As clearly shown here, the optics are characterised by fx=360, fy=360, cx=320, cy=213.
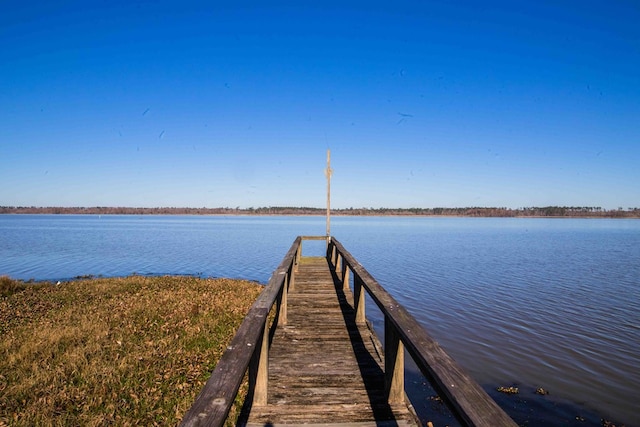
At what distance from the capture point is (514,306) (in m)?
15.8

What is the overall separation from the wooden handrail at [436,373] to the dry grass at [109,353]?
3.37 meters

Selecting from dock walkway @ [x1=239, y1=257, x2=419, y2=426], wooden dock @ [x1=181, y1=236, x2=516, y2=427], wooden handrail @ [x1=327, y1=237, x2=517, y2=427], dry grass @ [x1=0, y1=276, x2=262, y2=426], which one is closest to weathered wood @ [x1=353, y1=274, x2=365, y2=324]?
wooden dock @ [x1=181, y1=236, x2=516, y2=427]

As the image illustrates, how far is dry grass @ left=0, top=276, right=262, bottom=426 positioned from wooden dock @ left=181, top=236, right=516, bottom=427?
1.78 m

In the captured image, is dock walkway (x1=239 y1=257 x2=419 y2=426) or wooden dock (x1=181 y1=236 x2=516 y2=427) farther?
dock walkway (x1=239 y1=257 x2=419 y2=426)

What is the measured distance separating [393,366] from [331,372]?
125cm

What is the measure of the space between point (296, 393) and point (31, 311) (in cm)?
1196

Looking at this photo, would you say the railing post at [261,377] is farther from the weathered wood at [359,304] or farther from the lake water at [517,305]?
the lake water at [517,305]

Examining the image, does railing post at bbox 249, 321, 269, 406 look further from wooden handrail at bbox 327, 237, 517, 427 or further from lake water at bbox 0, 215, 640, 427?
lake water at bbox 0, 215, 640, 427

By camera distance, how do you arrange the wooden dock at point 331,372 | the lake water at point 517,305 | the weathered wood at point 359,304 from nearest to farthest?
the wooden dock at point 331,372 < the weathered wood at point 359,304 < the lake water at point 517,305

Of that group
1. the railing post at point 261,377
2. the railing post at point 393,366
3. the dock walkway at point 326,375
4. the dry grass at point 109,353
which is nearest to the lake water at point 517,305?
the dock walkway at point 326,375

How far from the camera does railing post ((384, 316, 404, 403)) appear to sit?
4.05m

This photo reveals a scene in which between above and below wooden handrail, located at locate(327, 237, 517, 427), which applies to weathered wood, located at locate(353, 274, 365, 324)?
below

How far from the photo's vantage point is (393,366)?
4.11m

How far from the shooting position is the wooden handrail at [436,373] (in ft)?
6.59
